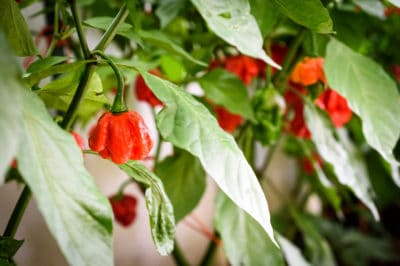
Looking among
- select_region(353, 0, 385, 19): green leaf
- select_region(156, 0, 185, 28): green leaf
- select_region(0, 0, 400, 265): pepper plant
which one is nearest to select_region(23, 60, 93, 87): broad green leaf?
select_region(0, 0, 400, 265): pepper plant

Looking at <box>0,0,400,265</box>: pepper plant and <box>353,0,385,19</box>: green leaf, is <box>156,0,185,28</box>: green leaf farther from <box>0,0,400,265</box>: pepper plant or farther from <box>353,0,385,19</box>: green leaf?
<box>353,0,385,19</box>: green leaf

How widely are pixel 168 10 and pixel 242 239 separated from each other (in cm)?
34

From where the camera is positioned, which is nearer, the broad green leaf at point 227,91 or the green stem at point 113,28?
the green stem at point 113,28

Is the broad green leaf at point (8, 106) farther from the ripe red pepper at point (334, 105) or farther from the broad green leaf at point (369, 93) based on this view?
the ripe red pepper at point (334, 105)

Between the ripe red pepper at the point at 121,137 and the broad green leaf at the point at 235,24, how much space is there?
0.39 ft

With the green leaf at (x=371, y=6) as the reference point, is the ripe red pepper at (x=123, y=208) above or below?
below

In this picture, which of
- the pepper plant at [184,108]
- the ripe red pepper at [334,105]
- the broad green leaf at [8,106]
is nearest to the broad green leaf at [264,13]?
the pepper plant at [184,108]

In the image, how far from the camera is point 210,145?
0.36 metres

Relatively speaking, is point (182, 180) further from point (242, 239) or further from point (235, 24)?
point (235, 24)

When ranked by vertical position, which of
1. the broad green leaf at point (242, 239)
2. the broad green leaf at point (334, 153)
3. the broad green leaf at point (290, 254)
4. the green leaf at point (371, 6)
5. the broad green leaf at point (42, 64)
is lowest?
the broad green leaf at point (290, 254)

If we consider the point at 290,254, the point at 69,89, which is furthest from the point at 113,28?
the point at 290,254

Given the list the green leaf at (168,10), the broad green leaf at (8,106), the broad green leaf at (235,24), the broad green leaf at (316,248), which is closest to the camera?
the broad green leaf at (8,106)

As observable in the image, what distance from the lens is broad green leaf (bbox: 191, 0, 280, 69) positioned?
35 cm

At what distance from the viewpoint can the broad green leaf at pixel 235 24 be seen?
0.35 meters
